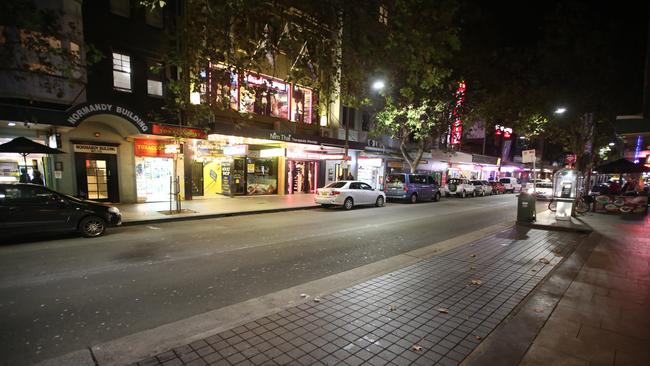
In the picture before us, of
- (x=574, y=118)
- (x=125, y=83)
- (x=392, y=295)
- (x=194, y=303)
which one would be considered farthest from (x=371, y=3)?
(x=574, y=118)

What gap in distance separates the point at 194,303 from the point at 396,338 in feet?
9.83

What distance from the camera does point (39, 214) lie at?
27.0 ft

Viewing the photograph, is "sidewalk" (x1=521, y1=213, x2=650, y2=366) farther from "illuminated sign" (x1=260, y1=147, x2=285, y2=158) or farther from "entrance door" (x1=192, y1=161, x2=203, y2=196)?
"entrance door" (x1=192, y1=161, x2=203, y2=196)

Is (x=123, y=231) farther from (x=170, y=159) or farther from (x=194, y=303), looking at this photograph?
(x=170, y=159)

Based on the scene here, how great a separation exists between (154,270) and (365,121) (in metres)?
23.2

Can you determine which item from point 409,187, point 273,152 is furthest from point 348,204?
point 409,187

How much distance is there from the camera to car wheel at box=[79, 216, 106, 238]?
347 inches

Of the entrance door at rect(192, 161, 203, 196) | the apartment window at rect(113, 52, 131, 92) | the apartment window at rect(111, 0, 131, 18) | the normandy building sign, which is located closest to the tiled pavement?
the normandy building sign

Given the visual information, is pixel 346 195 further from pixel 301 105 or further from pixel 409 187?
pixel 301 105

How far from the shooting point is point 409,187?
20656 millimetres

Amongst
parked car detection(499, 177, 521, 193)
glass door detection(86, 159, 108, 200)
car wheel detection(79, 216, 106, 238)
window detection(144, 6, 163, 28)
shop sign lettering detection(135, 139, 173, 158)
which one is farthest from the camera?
parked car detection(499, 177, 521, 193)

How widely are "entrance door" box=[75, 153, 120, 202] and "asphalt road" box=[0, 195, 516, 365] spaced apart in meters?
5.92

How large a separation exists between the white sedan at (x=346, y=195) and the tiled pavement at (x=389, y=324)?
9.49 m

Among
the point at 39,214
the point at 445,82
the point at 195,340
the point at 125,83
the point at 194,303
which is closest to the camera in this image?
the point at 195,340
